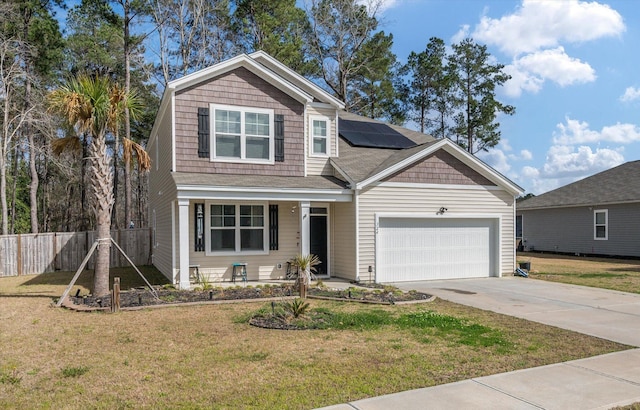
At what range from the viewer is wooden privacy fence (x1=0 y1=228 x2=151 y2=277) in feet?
54.4

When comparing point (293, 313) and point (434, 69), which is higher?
point (434, 69)

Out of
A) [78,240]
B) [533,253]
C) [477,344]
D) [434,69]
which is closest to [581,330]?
[477,344]

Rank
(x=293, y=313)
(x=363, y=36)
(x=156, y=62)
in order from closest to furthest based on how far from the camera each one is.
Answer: (x=293, y=313) < (x=156, y=62) < (x=363, y=36)

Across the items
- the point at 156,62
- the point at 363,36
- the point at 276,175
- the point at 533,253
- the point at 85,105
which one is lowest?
the point at 533,253

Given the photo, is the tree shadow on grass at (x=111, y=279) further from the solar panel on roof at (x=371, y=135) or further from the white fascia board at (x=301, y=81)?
the solar panel on roof at (x=371, y=135)

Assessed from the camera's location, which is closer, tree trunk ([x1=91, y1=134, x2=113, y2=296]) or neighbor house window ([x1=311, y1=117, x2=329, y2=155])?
tree trunk ([x1=91, y1=134, x2=113, y2=296])

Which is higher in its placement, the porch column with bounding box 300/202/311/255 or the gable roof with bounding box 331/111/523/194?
the gable roof with bounding box 331/111/523/194

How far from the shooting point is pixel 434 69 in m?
35.2

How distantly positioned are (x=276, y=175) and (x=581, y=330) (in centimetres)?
875

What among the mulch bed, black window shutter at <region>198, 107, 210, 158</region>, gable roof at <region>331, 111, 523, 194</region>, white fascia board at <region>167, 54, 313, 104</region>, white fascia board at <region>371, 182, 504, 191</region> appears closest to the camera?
the mulch bed

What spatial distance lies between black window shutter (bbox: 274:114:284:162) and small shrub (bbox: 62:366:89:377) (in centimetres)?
897

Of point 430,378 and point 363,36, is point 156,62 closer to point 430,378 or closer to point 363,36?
point 363,36

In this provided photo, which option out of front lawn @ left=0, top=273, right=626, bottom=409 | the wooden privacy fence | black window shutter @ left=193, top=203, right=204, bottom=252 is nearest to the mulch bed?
front lawn @ left=0, top=273, right=626, bottom=409

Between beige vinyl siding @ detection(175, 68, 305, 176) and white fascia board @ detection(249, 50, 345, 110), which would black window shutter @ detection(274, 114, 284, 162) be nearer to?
beige vinyl siding @ detection(175, 68, 305, 176)
